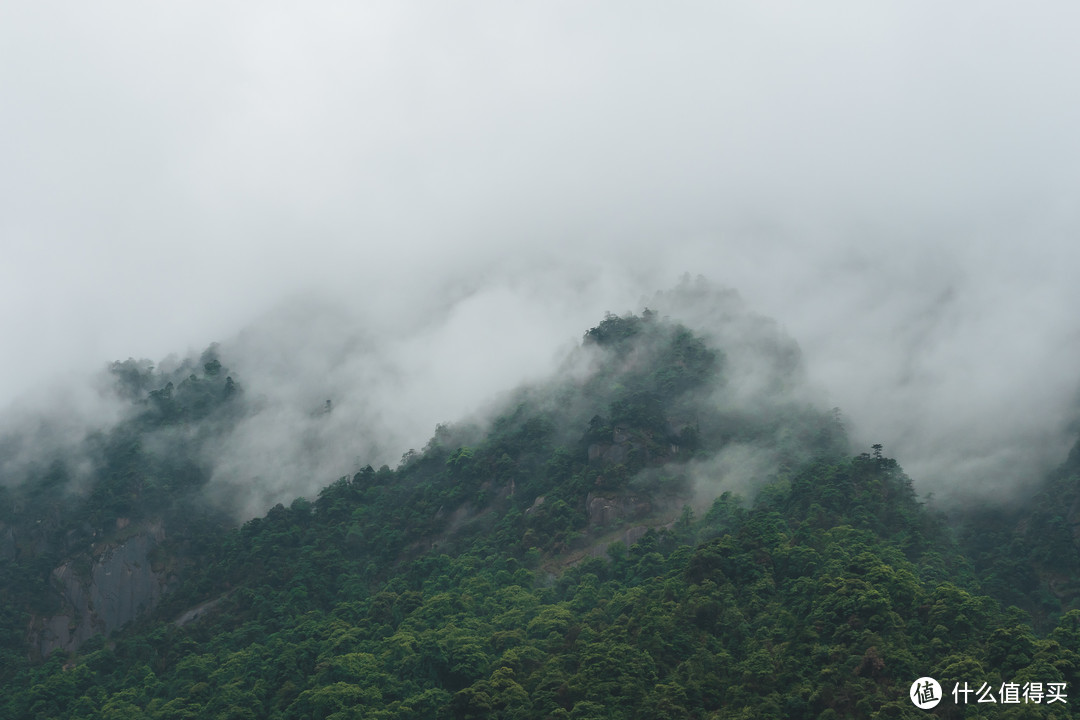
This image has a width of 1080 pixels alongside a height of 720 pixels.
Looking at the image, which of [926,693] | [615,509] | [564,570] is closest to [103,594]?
[564,570]

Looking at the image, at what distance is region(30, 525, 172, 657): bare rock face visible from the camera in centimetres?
10788

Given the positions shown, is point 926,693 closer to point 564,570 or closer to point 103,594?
point 564,570

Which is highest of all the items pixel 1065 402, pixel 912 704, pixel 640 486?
pixel 1065 402

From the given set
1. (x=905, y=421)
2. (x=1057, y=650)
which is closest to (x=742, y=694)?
(x=1057, y=650)

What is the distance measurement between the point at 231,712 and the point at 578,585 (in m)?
25.0

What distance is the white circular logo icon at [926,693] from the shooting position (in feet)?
210

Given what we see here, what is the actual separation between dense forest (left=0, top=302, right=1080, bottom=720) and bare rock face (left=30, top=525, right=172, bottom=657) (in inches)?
9.5

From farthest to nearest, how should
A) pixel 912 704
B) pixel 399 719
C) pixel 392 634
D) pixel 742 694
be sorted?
pixel 392 634 < pixel 399 719 < pixel 742 694 < pixel 912 704

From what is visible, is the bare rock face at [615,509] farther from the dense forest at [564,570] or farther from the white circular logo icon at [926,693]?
the white circular logo icon at [926,693]

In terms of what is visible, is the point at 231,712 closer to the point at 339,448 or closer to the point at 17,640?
the point at 17,640

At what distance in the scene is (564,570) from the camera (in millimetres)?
95312

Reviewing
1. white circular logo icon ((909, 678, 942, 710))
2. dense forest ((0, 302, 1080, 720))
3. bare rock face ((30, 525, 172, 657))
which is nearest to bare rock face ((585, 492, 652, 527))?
dense forest ((0, 302, 1080, 720))

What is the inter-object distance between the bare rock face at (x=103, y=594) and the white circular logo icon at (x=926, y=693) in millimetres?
69538

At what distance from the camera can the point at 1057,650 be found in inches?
2596
